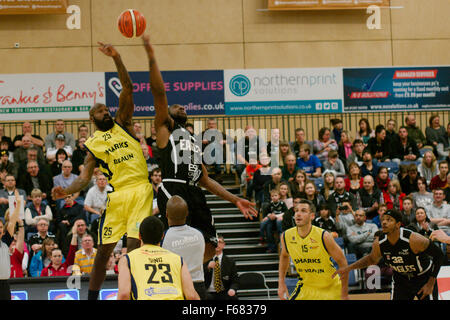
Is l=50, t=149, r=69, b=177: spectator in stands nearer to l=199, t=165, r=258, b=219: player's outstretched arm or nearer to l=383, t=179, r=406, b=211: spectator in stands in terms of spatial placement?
l=383, t=179, r=406, b=211: spectator in stands

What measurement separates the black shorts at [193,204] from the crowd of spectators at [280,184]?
396 centimetres

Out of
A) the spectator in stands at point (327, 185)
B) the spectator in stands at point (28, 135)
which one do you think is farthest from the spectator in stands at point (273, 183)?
the spectator in stands at point (28, 135)

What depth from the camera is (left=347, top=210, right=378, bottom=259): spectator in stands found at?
1213 cm

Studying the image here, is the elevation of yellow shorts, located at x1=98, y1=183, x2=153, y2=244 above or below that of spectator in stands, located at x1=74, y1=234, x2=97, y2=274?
above

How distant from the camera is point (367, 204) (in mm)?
13367

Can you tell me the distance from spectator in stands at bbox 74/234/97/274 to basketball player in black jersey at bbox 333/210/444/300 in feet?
14.8

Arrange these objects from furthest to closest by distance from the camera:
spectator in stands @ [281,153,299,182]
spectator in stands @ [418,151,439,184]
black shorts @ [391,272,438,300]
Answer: spectator in stands @ [418,151,439,184] → spectator in stands @ [281,153,299,182] → black shorts @ [391,272,438,300]

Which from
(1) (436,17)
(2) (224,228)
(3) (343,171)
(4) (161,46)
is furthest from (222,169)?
(1) (436,17)

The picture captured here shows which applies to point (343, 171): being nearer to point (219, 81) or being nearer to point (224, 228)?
point (224, 228)

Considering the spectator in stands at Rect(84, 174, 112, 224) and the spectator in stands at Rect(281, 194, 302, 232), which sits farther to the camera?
the spectator in stands at Rect(84, 174, 112, 224)

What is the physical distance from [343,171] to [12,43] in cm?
935

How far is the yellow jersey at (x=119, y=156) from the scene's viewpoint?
709cm

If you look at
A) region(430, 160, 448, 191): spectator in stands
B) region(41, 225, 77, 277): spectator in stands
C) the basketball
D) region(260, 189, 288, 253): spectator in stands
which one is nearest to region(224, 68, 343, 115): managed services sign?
region(430, 160, 448, 191): spectator in stands

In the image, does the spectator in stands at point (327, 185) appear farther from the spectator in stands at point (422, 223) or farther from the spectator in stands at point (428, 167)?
the spectator in stands at point (428, 167)
